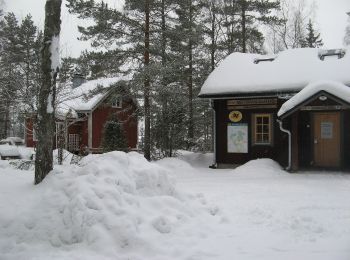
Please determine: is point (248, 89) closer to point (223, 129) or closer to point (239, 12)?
point (223, 129)

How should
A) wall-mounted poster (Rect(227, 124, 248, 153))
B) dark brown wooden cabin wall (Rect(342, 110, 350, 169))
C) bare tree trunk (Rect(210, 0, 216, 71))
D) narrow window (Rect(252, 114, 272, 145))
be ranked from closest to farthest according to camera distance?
dark brown wooden cabin wall (Rect(342, 110, 350, 169))
narrow window (Rect(252, 114, 272, 145))
wall-mounted poster (Rect(227, 124, 248, 153))
bare tree trunk (Rect(210, 0, 216, 71))

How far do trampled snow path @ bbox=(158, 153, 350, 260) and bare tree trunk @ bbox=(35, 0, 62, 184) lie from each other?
10.5 ft

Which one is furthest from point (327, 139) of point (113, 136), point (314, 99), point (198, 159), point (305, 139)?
point (113, 136)

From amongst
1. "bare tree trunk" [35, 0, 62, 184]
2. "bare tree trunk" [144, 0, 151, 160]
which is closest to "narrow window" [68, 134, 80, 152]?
"bare tree trunk" [144, 0, 151, 160]

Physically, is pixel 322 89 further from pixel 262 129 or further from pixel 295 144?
pixel 262 129

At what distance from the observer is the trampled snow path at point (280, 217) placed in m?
5.66

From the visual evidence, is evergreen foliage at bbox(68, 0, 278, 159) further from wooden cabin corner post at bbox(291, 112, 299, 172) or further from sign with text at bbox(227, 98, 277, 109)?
wooden cabin corner post at bbox(291, 112, 299, 172)

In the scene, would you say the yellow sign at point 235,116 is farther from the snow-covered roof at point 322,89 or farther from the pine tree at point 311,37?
the pine tree at point 311,37

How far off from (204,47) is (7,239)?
24.0 metres

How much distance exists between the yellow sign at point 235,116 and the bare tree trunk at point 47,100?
433 inches

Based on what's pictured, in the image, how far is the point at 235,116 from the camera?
17.7 m

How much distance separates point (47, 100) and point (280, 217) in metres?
4.67

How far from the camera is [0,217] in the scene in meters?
6.15

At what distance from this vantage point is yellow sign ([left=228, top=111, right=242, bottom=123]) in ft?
57.7
